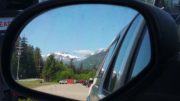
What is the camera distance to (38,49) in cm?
244

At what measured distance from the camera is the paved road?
2.27 meters

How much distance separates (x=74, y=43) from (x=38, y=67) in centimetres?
27

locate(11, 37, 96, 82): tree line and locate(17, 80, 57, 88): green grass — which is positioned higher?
locate(11, 37, 96, 82): tree line

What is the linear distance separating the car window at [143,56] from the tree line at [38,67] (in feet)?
0.59

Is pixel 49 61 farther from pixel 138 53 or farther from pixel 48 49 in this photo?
pixel 138 53

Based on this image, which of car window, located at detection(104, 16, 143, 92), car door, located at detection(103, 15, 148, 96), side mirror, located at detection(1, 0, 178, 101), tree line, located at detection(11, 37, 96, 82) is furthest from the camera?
car window, located at detection(104, 16, 143, 92)

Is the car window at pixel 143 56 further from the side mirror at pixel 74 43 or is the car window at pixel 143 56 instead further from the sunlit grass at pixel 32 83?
the sunlit grass at pixel 32 83

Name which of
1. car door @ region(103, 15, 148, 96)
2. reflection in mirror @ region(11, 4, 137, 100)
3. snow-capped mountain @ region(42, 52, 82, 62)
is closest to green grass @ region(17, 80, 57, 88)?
reflection in mirror @ region(11, 4, 137, 100)

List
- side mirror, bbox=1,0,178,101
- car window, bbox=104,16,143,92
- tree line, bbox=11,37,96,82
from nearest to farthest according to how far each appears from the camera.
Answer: side mirror, bbox=1,0,178,101 → tree line, bbox=11,37,96,82 → car window, bbox=104,16,143,92

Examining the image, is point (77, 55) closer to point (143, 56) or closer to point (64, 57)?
point (64, 57)

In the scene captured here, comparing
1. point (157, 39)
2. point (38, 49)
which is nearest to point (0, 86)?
point (38, 49)

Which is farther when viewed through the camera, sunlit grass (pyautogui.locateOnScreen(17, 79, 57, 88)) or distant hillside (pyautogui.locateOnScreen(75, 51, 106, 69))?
sunlit grass (pyautogui.locateOnScreen(17, 79, 57, 88))

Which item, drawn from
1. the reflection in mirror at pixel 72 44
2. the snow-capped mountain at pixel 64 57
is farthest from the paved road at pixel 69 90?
the snow-capped mountain at pixel 64 57

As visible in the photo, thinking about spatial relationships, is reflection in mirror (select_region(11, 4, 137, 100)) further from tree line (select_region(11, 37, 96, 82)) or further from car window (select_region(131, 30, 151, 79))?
car window (select_region(131, 30, 151, 79))
